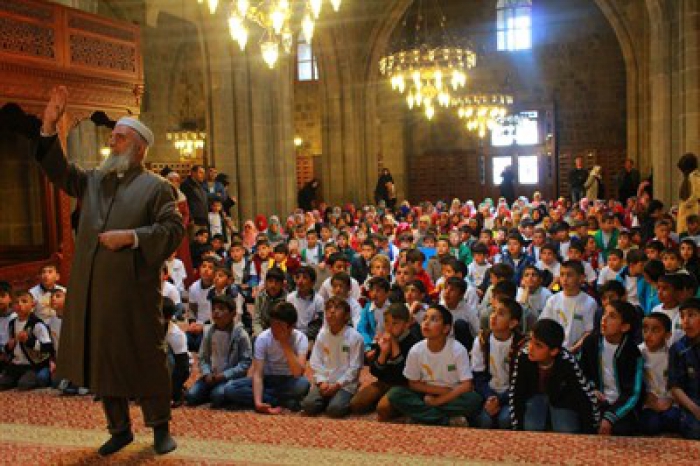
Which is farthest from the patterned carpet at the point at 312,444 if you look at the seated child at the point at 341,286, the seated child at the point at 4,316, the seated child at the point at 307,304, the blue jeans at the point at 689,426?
the seated child at the point at 307,304

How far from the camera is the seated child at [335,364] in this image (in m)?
5.43

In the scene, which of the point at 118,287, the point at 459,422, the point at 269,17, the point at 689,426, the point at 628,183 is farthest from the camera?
the point at 628,183

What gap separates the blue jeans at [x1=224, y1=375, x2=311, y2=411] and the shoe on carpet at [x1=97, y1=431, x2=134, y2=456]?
1766 millimetres

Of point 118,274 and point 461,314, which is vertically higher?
point 118,274

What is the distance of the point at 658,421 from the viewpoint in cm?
480

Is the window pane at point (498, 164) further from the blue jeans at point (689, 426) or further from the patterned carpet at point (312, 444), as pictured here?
the patterned carpet at point (312, 444)

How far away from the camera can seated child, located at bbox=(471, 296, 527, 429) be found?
5.01 meters

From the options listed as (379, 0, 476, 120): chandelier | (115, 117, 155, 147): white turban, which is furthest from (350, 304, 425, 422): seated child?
(379, 0, 476, 120): chandelier

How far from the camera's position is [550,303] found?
6184 mm

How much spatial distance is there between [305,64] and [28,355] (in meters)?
21.0

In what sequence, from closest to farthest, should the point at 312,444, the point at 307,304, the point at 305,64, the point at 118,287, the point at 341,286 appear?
the point at 118,287, the point at 312,444, the point at 341,286, the point at 307,304, the point at 305,64

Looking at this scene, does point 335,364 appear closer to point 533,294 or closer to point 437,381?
point 437,381

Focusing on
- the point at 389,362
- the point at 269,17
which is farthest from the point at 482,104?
the point at 389,362

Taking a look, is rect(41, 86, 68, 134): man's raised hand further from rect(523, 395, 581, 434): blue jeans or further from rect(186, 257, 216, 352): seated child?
rect(186, 257, 216, 352): seated child
